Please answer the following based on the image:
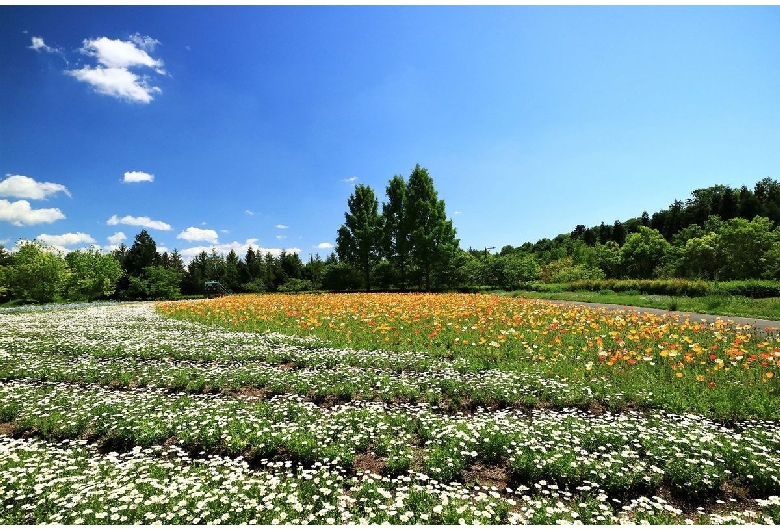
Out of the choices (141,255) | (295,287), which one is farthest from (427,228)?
(141,255)

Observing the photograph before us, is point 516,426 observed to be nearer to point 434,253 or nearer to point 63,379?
point 63,379

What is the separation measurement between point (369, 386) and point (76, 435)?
15.5ft

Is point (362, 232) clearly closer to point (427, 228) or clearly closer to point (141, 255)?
point (427, 228)

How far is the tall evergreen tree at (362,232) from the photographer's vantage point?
41781mm

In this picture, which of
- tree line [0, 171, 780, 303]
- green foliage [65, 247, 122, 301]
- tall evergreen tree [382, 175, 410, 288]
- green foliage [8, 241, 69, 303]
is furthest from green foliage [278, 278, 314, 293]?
green foliage [8, 241, 69, 303]

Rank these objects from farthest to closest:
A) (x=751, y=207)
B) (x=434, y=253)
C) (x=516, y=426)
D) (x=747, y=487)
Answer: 1. (x=751, y=207)
2. (x=434, y=253)
3. (x=516, y=426)
4. (x=747, y=487)

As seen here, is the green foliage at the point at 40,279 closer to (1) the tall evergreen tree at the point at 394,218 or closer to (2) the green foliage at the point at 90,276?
(2) the green foliage at the point at 90,276

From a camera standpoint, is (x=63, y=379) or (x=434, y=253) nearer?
(x=63, y=379)

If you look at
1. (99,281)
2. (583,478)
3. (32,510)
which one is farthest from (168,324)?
(99,281)

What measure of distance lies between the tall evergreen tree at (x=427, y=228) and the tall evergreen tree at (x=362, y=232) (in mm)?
4763

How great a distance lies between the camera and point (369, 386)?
7.83 metres

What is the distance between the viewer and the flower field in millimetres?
4031

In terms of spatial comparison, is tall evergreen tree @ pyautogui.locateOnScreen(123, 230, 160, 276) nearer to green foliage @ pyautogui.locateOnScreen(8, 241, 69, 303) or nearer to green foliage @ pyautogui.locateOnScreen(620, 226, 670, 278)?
green foliage @ pyautogui.locateOnScreen(8, 241, 69, 303)

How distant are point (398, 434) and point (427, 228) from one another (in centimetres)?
3361
